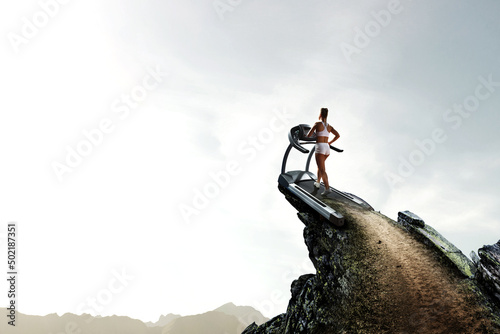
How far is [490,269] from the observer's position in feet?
18.1

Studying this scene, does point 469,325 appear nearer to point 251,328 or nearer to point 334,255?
point 334,255

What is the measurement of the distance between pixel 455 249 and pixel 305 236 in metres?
3.99

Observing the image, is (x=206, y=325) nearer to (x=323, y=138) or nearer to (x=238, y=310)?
(x=238, y=310)

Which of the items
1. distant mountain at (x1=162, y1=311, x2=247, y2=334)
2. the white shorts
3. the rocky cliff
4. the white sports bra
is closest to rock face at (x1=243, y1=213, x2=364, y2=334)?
the rocky cliff

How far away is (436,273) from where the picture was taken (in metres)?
6.24

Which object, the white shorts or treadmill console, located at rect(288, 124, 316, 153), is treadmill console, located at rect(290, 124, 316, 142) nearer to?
treadmill console, located at rect(288, 124, 316, 153)

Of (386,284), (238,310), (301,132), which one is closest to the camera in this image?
(386,284)

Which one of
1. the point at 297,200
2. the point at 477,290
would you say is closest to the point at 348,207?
the point at 297,200

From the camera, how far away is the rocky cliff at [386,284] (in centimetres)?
524

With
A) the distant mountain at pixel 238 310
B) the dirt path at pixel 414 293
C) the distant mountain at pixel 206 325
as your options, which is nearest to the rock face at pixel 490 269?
the dirt path at pixel 414 293

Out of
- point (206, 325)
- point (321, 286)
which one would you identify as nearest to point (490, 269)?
point (321, 286)

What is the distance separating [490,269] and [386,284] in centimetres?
193

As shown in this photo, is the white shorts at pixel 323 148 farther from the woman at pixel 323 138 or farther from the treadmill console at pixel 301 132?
the treadmill console at pixel 301 132

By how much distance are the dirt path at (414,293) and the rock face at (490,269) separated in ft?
1.22
